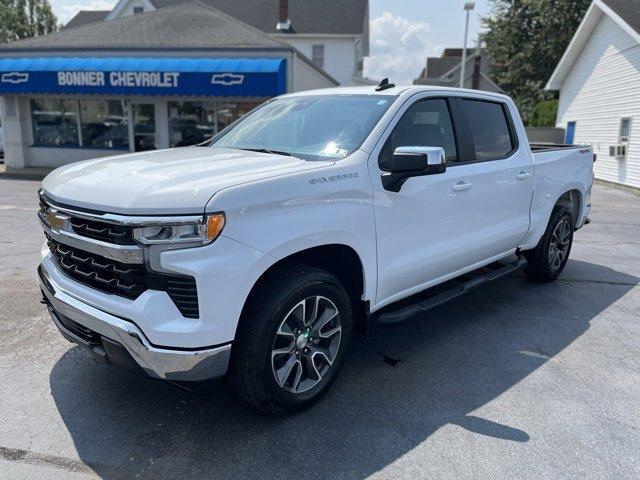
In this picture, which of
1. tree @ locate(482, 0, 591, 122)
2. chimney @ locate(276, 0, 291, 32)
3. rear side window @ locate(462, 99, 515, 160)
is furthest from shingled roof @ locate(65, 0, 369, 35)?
rear side window @ locate(462, 99, 515, 160)

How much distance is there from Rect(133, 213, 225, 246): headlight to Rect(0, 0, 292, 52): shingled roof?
14.5 metres

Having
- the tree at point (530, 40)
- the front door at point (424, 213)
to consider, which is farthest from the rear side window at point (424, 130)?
the tree at point (530, 40)

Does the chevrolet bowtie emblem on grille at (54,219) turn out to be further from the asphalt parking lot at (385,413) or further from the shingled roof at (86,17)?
the shingled roof at (86,17)

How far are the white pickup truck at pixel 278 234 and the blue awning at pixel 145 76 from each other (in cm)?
1148

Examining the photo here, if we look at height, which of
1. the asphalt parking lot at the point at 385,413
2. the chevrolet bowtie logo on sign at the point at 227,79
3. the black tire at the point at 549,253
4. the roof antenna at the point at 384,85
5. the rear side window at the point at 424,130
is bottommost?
the asphalt parking lot at the point at 385,413

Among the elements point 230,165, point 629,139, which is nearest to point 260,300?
point 230,165

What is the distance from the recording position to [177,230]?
8.48 ft

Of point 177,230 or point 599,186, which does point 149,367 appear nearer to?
point 177,230

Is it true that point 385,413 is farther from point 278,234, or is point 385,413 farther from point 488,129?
point 488,129

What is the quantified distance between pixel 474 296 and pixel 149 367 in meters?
3.86

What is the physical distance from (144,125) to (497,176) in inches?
621

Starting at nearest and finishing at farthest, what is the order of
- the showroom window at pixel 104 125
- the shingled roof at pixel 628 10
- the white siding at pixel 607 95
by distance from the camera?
the white siding at pixel 607 95 < the shingled roof at pixel 628 10 < the showroom window at pixel 104 125

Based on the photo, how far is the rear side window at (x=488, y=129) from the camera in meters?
4.51

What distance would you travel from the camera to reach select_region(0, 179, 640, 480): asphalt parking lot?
9.23 ft
